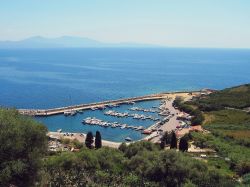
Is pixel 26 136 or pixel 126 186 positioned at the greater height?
pixel 26 136

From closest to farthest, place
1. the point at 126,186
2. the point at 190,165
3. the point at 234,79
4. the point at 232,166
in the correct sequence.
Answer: the point at 126,186
the point at 190,165
the point at 232,166
the point at 234,79

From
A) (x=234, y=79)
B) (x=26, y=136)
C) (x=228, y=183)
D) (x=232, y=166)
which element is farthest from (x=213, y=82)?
(x=26, y=136)

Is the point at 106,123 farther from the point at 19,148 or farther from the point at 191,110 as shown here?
the point at 19,148

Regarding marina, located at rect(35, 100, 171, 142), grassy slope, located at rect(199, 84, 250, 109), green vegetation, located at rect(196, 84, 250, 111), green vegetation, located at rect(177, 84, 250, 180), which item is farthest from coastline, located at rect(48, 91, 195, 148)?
grassy slope, located at rect(199, 84, 250, 109)

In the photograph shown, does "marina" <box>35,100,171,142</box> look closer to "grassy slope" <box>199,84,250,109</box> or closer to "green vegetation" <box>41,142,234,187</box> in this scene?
"grassy slope" <box>199,84,250,109</box>

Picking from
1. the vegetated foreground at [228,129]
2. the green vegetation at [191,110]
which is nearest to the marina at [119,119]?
the green vegetation at [191,110]

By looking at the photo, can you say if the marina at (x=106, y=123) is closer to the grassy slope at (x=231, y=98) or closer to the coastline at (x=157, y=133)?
the coastline at (x=157, y=133)

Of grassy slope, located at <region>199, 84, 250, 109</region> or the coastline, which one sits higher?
grassy slope, located at <region>199, 84, 250, 109</region>

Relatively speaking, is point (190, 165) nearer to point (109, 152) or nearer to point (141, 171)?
point (141, 171)
